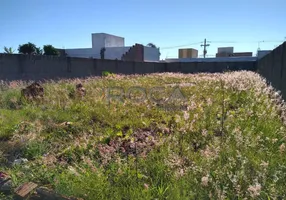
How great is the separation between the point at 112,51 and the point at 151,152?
32.1 metres

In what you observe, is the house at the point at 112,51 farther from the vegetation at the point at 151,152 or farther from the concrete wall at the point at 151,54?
the vegetation at the point at 151,152

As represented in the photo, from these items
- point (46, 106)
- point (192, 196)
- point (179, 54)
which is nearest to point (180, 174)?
point (192, 196)

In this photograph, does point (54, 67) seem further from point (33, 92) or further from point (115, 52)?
point (115, 52)

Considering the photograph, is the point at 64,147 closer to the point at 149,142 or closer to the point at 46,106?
the point at 149,142

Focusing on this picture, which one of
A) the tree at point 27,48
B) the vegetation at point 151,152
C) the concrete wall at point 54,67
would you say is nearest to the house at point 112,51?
the tree at point 27,48

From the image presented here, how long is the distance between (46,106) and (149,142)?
10.6 feet

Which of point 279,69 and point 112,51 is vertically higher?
point 112,51

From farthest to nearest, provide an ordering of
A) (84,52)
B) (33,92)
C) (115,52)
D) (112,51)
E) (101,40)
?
1. (84,52)
2. (101,40)
3. (112,51)
4. (115,52)
5. (33,92)

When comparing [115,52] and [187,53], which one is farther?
[187,53]

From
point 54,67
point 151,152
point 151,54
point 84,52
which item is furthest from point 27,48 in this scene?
point 151,152

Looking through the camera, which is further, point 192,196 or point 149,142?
point 149,142

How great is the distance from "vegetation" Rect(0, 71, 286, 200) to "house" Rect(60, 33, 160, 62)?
2796 centimetres

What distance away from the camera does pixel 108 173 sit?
203 cm

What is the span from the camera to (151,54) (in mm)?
37156
